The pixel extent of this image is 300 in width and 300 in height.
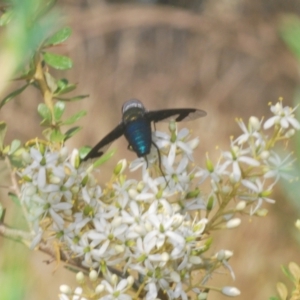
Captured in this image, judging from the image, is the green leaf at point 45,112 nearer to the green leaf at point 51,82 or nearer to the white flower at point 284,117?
the green leaf at point 51,82

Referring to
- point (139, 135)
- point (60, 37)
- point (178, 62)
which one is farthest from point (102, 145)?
point (178, 62)

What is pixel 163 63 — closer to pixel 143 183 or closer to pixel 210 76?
pixel 210 76

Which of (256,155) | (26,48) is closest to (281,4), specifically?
(256,155)

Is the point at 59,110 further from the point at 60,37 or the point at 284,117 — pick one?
the point at 284,117

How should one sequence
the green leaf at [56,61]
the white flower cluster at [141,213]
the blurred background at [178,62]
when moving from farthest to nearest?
the blurred background at [178,62] → the green leaf at [56,61] → the white flower cluster at [141,213]

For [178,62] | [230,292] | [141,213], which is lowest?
[178,62]

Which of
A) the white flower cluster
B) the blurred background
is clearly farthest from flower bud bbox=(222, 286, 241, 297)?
the blurred background

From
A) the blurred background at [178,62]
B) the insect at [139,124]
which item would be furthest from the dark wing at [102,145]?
the blurred background at [178,62]

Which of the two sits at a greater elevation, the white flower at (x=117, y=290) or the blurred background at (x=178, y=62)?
the white flower at (x=117, y=290)
